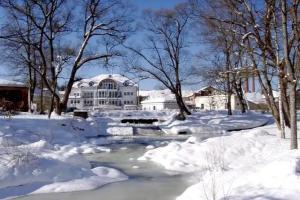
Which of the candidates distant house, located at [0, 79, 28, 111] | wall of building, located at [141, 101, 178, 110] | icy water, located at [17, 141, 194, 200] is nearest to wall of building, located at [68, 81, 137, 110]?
wall of building, located at [141, 101, 178, 110]

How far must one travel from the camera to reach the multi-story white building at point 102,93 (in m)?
101

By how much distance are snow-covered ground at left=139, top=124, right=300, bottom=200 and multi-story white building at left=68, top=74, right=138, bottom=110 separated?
83.6 m

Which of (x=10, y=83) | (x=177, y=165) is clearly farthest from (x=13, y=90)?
(x=177, y=165)

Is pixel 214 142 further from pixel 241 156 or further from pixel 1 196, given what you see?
pixel 1 196

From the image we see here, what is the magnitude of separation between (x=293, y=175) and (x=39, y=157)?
675 centimetres

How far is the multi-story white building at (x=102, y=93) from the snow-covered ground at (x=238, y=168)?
8357 cm

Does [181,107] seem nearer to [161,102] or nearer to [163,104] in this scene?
[163,104]

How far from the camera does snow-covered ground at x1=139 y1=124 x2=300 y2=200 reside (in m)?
7.19

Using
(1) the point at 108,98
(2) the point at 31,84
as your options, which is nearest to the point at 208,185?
(2) the point at 31,84

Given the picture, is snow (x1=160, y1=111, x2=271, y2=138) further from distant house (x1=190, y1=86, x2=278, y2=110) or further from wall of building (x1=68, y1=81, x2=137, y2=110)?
wall of building (x1=68, y1=81, x2=137, y2=110)

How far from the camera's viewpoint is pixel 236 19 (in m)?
19.3

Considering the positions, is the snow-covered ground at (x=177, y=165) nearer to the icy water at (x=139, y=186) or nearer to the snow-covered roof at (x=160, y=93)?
the icy water at (x=139, y=186)

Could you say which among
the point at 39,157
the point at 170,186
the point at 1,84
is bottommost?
the point at 170,186

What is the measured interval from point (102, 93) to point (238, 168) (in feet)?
300
